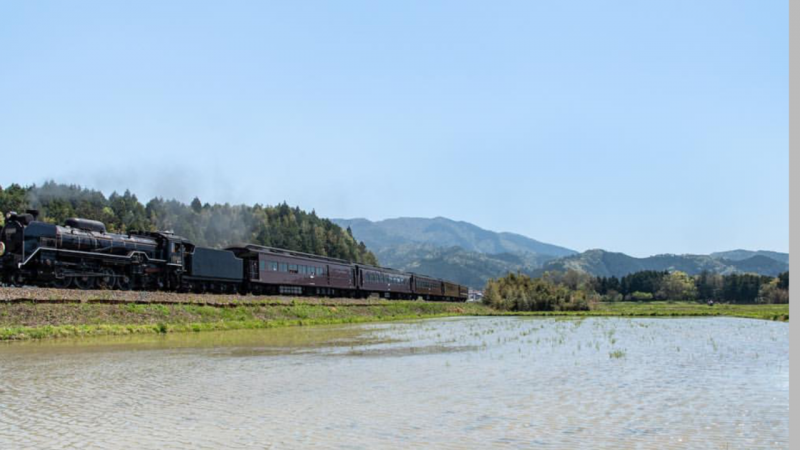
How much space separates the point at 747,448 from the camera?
945 cm

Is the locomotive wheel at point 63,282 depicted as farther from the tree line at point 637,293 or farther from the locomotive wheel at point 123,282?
the tree line at point 637,293

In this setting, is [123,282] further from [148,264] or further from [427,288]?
[427,288]

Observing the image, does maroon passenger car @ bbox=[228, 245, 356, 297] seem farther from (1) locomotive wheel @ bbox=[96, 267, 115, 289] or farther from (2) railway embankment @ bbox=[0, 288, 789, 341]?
(1) locomotive wheel @ bbox=[96, 267, 115, 289]

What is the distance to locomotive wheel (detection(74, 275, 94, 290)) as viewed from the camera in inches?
1557

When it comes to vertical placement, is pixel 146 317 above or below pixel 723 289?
below

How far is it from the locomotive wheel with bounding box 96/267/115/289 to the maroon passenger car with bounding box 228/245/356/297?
50.8 feet

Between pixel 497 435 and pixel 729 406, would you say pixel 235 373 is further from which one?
pixel 729 406

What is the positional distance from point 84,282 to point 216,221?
493ft

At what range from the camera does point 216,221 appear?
186875 mm

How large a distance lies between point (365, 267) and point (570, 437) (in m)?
67.0

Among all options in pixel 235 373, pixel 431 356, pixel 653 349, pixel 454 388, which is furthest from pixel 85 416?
pixel 653 349

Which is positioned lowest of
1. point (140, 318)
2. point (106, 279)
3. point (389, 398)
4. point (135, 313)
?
point (389, 398)

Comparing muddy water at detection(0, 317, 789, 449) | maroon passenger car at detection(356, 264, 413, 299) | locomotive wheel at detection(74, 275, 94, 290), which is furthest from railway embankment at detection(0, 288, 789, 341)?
maroon passenger car at detection(356, 264, 413, 299)

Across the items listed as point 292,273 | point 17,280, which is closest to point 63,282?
point 17,280
